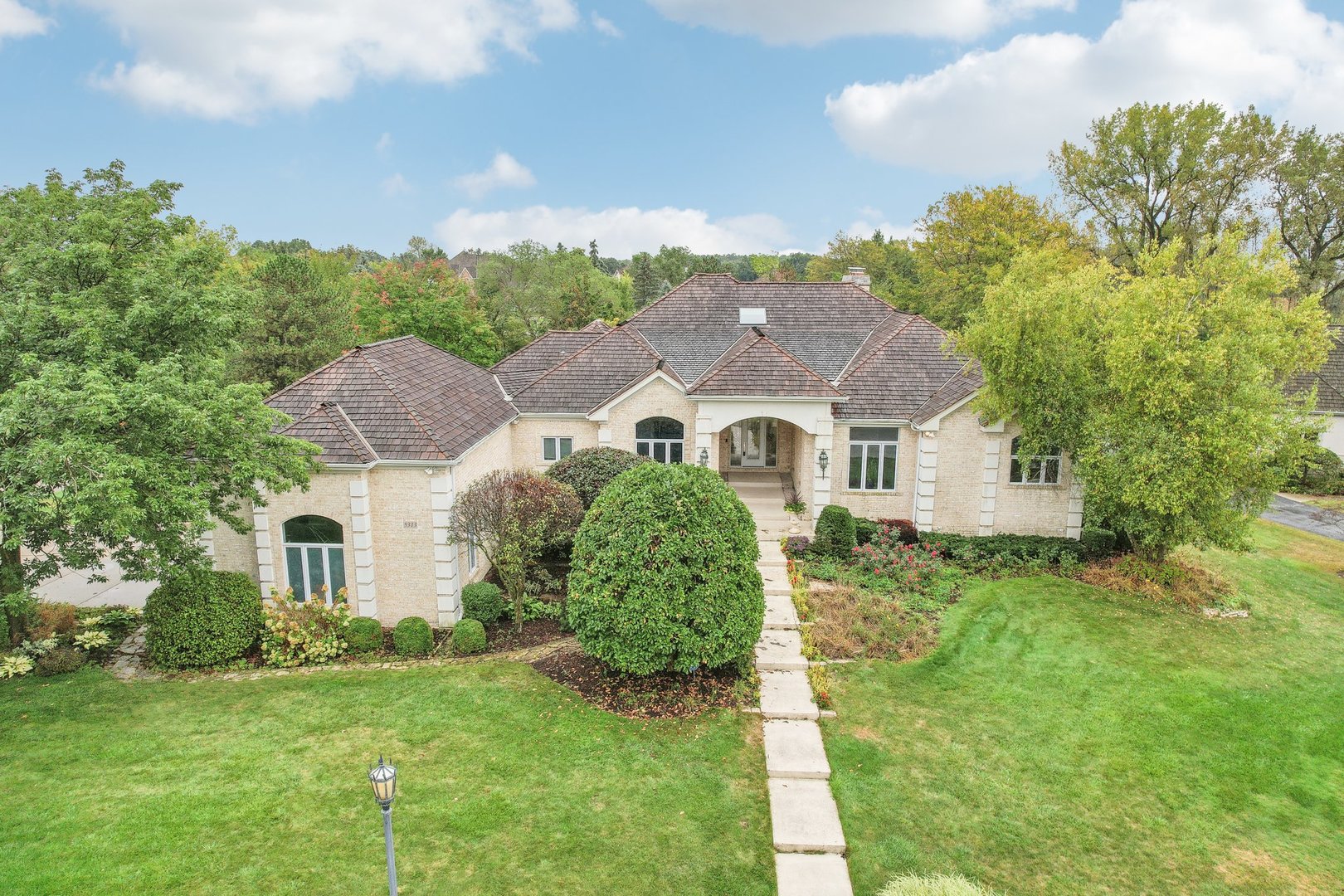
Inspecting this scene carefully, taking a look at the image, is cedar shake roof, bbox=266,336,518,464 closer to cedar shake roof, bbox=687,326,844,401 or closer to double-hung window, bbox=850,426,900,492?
cedar shake roof, bbox=687,326,844,401

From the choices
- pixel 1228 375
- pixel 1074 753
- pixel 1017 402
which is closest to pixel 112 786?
pixel 1074 753

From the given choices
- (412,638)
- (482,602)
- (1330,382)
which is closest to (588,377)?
(482,602)

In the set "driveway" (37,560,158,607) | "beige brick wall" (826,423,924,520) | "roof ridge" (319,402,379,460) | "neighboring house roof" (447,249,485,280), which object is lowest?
"driveway" (37,560,158,607)

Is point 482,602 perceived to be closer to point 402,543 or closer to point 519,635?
point 519,635

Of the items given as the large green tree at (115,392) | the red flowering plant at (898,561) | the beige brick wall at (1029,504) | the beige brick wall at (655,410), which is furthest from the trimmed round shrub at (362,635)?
the beige brick wall at (1029,504)

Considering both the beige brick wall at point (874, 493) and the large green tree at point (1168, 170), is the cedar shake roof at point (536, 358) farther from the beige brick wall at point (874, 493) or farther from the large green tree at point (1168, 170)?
the large green tree at point (1168, 170)

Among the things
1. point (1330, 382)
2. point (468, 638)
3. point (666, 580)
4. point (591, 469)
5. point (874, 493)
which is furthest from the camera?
point (1330, 382)

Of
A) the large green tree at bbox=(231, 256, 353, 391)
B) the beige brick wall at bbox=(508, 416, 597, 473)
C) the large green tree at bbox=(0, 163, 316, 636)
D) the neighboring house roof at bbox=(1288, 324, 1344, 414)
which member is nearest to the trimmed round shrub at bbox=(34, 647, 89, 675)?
the large green tree at bbox=(0, 163, 316, 636)
